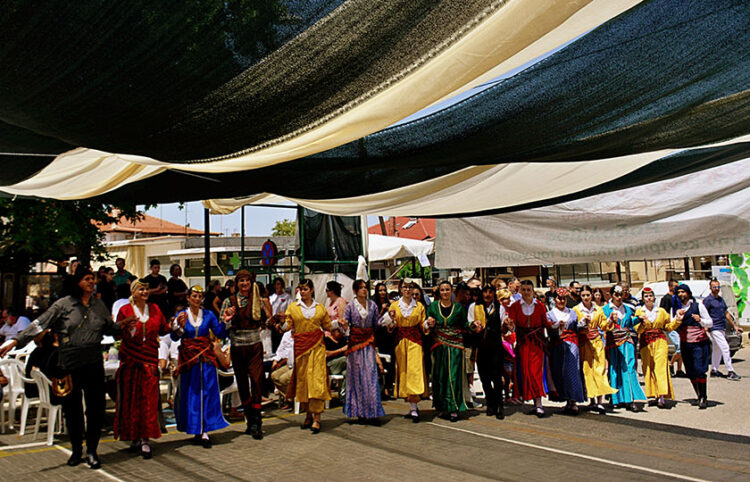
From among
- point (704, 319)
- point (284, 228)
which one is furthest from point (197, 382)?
point (284, 228)

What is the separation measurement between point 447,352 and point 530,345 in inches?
46.5

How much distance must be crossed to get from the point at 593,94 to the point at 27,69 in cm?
317

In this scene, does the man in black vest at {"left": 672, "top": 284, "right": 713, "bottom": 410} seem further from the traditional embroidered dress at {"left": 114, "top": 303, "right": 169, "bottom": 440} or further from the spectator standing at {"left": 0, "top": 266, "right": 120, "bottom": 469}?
the spectator standing at {"left": 0, "top": 266, "right": 120, "bottom": 469}

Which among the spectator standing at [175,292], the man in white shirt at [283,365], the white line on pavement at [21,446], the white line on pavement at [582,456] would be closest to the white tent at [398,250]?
the spectator standing at [175,292]

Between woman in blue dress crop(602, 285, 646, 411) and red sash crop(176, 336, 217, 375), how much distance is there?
5.27 m

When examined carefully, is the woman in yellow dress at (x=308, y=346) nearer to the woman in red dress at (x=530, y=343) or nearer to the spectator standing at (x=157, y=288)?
the woman in red dress at (x=530, y=343)

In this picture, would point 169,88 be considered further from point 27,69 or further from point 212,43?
point 27,69

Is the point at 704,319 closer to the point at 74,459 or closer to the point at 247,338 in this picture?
the point at 247,338

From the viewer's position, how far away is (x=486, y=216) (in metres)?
6.98

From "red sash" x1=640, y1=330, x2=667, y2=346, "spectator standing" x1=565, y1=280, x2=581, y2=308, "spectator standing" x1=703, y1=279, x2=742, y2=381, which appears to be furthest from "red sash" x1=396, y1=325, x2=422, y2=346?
"spectator standing" x1=703, y1=279, x2=742, y2=381

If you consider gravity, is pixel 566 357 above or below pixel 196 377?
below

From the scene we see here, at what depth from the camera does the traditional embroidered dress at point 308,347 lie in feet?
22.5

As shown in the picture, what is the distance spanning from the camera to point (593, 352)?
25.9ft

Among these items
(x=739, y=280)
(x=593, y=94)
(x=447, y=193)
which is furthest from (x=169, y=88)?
(x=739, y=280)
